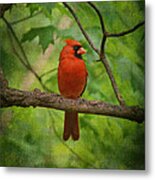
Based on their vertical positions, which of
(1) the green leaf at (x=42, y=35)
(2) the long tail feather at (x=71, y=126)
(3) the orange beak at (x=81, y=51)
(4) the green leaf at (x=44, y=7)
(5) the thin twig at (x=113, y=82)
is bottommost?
(2) the long tail feather at (x=71, y=126)

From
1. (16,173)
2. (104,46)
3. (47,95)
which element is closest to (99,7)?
(104,46)

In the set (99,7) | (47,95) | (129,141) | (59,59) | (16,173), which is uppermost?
(99,7)

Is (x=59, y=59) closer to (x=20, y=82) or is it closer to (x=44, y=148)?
(x=20, y=82)

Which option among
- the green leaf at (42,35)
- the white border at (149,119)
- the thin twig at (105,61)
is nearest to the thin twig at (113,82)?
the thin twig at (105,61)

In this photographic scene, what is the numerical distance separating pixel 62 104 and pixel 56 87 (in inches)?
2.8

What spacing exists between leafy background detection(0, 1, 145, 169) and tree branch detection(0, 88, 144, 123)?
2 cm

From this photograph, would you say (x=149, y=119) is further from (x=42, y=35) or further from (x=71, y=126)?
(x=42, y=35)

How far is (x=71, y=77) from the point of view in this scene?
198cm

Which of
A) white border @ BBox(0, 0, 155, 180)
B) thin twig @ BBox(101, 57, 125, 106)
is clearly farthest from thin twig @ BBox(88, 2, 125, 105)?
white border @ BBox(0, 0, 155, 180)

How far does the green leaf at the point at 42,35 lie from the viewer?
2000mm

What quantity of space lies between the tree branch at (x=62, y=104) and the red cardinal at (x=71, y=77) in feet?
0.09

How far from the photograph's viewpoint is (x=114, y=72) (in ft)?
6.45

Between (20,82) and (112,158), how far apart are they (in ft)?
1.57

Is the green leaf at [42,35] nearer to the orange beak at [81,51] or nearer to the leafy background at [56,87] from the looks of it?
the leafy background at [56,87]
